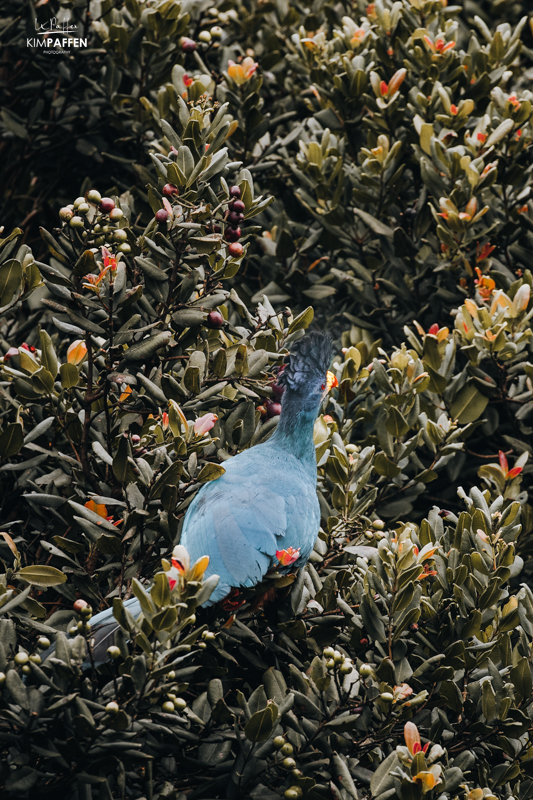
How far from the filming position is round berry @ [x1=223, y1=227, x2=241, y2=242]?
2375 mm

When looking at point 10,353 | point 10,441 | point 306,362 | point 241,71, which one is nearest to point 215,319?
point 306,362

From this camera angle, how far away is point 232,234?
2.38 meters

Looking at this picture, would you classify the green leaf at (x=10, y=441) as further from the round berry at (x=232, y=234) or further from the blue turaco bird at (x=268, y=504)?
the round berry at (x=232, y=234)

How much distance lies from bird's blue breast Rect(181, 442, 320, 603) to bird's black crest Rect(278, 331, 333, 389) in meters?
0.29

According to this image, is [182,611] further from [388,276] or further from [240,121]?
[240,121]

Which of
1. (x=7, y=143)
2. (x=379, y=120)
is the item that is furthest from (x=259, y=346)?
(x=7, y=143)

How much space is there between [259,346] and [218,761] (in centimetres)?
143

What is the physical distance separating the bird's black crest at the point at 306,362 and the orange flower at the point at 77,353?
0.76 metres

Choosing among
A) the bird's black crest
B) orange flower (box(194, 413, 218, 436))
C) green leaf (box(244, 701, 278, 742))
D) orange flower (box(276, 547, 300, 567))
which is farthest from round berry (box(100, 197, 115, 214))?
green leaf (box(244, 701, 278, 742))

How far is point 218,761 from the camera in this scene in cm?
204

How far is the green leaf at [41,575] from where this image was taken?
208 cm
